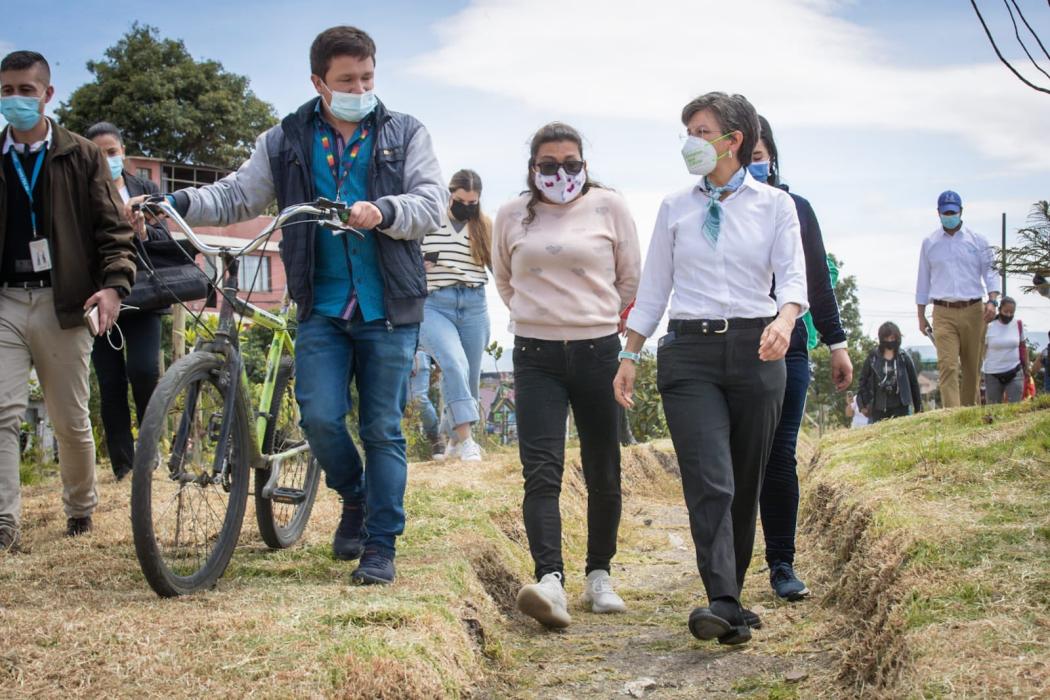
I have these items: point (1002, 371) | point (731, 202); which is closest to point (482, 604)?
point (731, 202)

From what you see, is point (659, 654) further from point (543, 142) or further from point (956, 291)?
point (956, 291)

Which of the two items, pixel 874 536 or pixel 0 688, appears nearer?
pixel 0 688

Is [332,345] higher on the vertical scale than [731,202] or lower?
lower

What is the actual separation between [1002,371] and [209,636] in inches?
482

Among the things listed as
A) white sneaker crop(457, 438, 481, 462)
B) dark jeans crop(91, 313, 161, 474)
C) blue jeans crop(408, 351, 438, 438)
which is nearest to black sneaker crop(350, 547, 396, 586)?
dark jeans crop(91, 313, 161, 474)

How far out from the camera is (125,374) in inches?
306

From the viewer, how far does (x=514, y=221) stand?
18.5 feet

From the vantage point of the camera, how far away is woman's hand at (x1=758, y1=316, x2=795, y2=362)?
176 inches

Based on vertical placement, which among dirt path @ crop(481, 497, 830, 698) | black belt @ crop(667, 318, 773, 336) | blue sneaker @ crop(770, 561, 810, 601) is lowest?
dirt path @ crop(481, 497, 830, 698)

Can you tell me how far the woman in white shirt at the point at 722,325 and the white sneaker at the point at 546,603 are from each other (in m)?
0.73

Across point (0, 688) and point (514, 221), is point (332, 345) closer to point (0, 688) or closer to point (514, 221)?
point (514, 221)

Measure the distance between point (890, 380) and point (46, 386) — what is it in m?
10.7

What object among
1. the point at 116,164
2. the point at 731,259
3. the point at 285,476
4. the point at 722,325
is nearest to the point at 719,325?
the point at 722,325

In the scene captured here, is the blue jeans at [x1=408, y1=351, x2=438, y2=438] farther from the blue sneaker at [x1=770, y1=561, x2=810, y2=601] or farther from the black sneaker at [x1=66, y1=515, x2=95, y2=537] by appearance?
the blue sneaker at [x1=770, y1=561, x2=810, y2=601]
